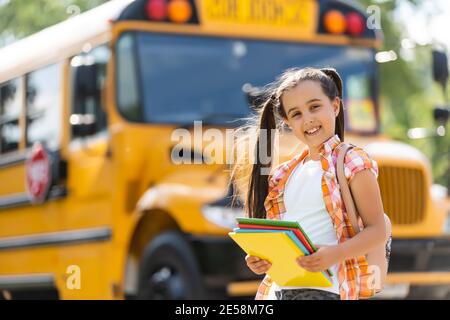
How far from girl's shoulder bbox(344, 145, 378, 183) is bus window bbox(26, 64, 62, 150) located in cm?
430

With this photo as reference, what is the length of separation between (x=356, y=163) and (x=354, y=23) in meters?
4.52

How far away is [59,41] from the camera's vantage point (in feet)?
22.7

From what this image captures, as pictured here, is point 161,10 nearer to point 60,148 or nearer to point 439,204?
point 60,148

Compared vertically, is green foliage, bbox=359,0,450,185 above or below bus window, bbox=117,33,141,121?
above

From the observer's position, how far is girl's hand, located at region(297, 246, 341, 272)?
241 centimetres

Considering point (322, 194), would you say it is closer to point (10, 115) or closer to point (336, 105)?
point (336, 105)

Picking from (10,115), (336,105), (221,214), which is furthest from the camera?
(10,115)

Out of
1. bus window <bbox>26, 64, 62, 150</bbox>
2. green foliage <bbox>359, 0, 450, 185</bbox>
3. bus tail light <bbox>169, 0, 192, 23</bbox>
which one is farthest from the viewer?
green foliage <bbox>359, 0, 450, 185</bbox>

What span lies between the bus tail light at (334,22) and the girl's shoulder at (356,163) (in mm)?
4369

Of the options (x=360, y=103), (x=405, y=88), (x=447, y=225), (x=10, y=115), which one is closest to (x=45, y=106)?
(x=10, y=115)

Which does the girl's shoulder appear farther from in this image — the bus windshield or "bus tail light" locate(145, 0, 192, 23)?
"bus tail light" locate(145, 0, 192, 23)

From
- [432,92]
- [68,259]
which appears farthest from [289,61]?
[432,92]

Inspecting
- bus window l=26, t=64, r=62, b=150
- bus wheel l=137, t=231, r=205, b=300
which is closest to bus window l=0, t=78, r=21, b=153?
bus window l=26, t=64, r=62, b=150

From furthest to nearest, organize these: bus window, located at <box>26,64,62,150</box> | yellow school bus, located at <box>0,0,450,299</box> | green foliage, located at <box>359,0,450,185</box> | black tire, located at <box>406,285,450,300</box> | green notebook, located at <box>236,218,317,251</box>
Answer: green foliage, located at <box>359,0,450,185</box>
bus window, located at <box>26,64,62,150</box>
black tire, located at <box>406,285,450,300</box>
yellow school bus, located at <box>0,0,450,299</box>
green notebook, located at <box>236,218,317,251</box>
